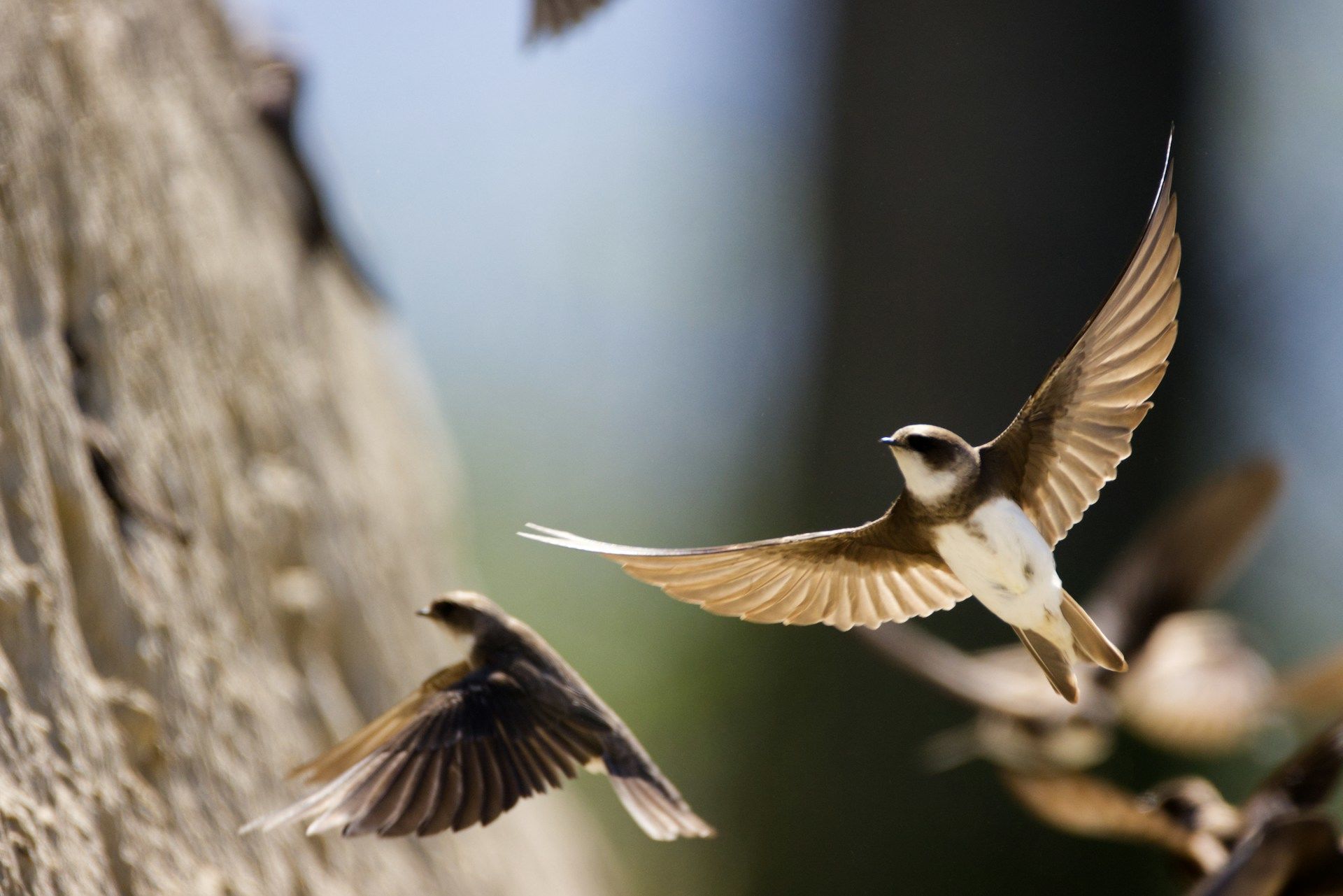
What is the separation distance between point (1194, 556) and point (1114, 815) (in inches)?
27.2

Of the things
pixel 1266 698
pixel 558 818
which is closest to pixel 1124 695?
pixel 1266 698

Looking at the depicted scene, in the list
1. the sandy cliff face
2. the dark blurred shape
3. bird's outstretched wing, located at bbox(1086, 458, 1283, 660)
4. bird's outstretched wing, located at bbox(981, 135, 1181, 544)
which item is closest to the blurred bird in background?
bird's outstretched wing, located at bbox(1086, 458, 1283, 660)

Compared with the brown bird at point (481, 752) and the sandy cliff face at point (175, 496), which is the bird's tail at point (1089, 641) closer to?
the brown bird at point (481, 752)

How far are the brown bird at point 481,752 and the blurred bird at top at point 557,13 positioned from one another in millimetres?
753

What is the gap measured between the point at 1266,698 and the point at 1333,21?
3.54 meters

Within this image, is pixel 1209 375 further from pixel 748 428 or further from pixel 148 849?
pixel 148 849

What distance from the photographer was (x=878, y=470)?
404cm

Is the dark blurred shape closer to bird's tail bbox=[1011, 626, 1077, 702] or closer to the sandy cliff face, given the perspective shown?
the sandy cliff face

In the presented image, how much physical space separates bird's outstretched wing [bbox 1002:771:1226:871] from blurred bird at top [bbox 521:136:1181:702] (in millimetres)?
681

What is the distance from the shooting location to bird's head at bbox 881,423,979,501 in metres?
1.13

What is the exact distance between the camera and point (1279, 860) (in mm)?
1535

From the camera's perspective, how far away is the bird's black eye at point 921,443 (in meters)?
1.13

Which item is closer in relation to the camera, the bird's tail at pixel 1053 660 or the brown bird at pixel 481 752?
the brown bird at pixel 481 752

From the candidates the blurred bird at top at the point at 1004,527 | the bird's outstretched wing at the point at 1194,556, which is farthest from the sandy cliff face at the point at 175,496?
the bird's outstretched wing at the point at 1194,556
